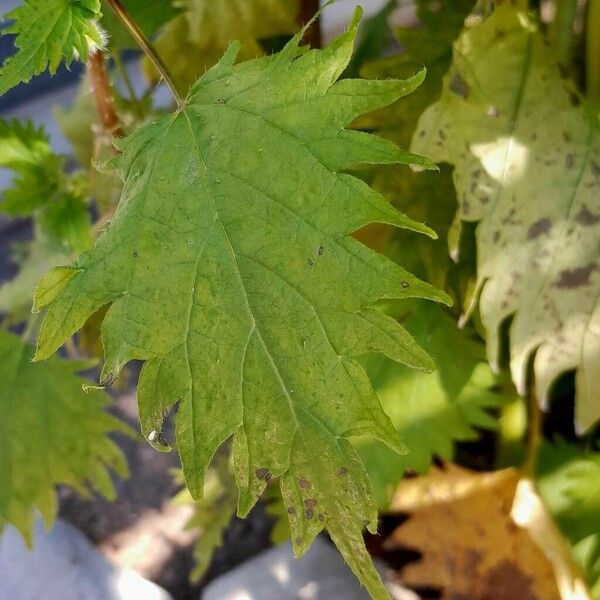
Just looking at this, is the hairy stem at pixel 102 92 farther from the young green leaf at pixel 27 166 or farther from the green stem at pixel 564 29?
the green stem at pixel 564 29

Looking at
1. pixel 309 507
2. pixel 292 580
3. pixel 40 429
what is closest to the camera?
pixel 309 507

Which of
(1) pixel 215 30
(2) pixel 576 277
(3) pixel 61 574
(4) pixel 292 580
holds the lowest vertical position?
(4) pixel 292 580

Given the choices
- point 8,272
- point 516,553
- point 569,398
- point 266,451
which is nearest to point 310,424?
point 266,451

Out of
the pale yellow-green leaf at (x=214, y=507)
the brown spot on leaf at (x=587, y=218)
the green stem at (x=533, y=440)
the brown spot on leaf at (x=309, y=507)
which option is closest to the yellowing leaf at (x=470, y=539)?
the green stem at (x=533, y=440)

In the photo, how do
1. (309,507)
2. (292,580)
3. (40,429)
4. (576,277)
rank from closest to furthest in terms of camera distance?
1. (309,507)
2. (576,277)
3. (40,429)
4. (292,580)

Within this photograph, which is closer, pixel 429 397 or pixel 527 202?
pixel 527 202

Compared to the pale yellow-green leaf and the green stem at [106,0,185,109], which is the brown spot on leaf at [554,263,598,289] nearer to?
the green stem at [106,0,185,109]

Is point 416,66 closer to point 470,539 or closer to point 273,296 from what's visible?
point 273,296

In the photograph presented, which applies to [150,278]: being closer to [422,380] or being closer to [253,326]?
[253,326]

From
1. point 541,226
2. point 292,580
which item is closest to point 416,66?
point 541,226
